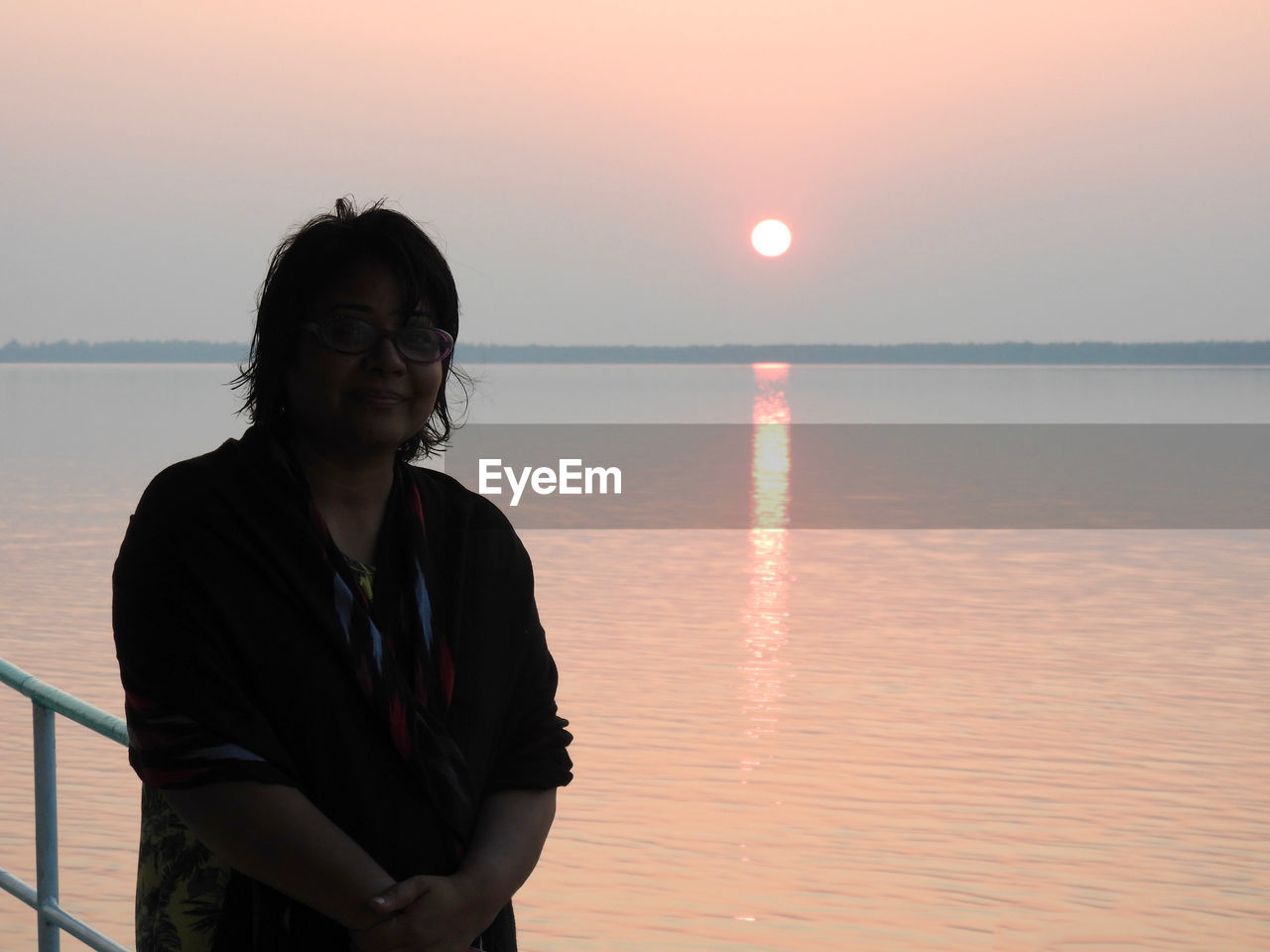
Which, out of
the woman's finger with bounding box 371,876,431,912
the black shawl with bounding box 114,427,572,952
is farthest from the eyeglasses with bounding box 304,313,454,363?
the woman's finger with bounding box 371,876,431,912

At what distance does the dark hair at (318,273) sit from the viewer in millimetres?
1790

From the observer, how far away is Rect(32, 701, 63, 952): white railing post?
2.27 m

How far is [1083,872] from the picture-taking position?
10.0 metres

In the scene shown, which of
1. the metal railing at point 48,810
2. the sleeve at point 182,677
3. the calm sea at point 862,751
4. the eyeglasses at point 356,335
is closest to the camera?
the sleeve at point 182,677

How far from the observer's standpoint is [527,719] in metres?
1.85

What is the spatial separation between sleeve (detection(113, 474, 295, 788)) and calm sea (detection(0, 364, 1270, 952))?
3.19 ft

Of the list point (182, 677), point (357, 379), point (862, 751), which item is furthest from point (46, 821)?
point (862, 751)

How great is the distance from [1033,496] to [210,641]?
36.6 meters

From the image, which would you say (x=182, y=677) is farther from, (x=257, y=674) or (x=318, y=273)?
(x=318, y=273)

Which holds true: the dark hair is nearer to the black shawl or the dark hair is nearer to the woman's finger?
the black shawl

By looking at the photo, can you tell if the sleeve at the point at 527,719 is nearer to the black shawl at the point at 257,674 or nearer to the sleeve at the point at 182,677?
the black shawl at the point at 257,674

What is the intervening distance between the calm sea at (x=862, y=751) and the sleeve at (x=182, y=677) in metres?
0.97

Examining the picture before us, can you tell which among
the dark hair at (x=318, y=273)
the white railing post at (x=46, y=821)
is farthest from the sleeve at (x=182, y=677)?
the white railing post at (x=46, y=821)

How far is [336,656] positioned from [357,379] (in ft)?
1.07
